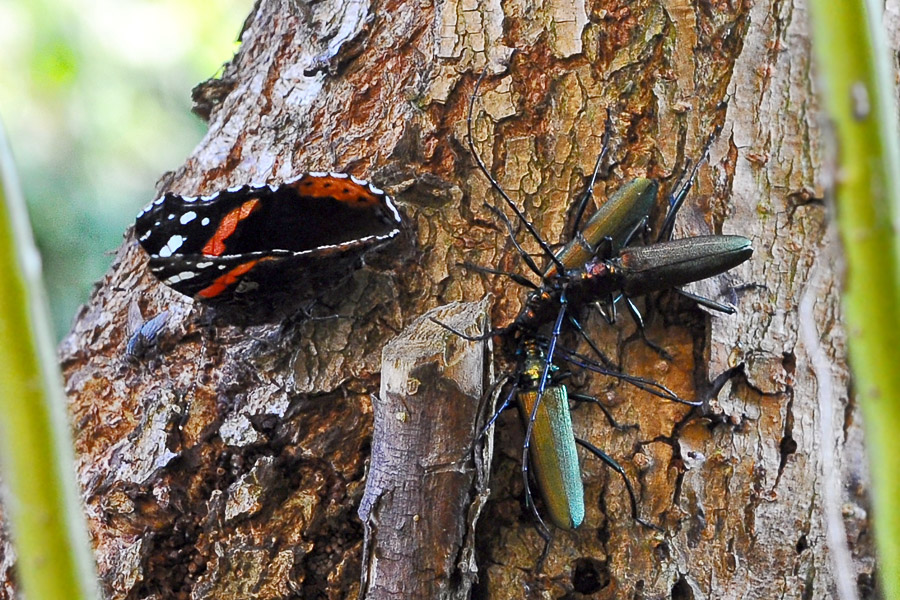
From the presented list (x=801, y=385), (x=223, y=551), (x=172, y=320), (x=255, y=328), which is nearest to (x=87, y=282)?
(x=172, y=320)

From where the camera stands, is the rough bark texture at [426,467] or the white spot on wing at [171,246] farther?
the white spot on wing at [171,246]

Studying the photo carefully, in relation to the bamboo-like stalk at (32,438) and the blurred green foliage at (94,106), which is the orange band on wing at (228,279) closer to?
the bamboo-like stalk at (32,438)

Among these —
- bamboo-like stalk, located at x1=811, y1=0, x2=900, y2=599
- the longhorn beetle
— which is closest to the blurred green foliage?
the longhorn beetle

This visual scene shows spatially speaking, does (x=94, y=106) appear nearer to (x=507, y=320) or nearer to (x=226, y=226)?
(x=226, y=226)

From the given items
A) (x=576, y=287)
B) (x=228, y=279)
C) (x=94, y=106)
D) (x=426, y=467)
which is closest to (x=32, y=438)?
(x=426, y=467)

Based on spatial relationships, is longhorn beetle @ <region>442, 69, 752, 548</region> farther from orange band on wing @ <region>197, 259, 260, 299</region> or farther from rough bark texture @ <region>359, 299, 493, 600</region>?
orange band on wing @ <region>197, 259, 260, 299</region>

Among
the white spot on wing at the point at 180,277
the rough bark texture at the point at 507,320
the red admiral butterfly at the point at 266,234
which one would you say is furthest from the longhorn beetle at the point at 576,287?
the white spot on wing at the point at 180,277
